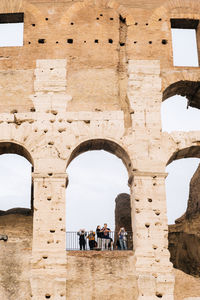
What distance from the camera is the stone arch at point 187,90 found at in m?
12.7

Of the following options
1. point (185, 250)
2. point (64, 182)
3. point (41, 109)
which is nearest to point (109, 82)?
point (41, 109)

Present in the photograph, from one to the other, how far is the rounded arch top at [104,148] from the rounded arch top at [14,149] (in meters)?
1.17

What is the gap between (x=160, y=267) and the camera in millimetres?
10539

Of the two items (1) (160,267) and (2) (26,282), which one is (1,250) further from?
(1) (160,267)

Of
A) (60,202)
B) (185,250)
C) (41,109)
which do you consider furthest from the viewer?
(185,250)

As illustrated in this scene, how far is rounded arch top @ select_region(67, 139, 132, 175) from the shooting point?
11.7 meters

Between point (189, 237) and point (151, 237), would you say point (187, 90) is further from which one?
point (189, 237)

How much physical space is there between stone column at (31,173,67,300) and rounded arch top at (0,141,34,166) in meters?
0.93

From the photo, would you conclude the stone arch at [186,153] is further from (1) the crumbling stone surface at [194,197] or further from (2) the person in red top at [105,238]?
(1) the crumbling stone surface at [194,197]

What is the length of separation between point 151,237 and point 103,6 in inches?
277

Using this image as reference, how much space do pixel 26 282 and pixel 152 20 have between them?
816cm

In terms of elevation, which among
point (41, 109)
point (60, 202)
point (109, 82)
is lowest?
point (60, 202)

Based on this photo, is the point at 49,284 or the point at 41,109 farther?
the point at 41,109

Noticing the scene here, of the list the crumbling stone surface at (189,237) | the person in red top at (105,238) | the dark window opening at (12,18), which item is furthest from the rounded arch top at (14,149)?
the crumbling stone surface at (189,237)
